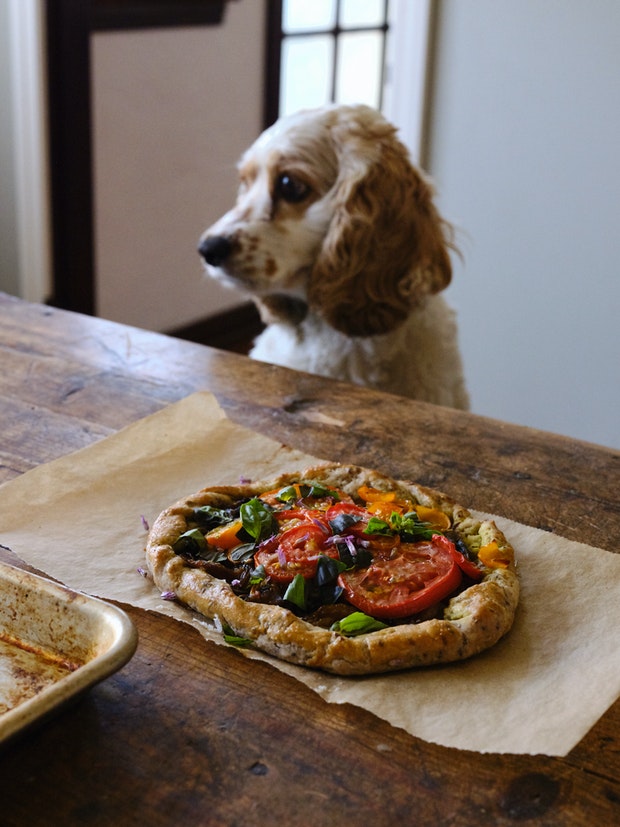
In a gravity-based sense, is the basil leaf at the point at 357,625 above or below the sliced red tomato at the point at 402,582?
below

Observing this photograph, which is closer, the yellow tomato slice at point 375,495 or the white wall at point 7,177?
the yellow tomato slice at point 375,495

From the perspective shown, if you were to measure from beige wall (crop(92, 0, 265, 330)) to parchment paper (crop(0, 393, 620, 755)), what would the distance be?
8.79 feet

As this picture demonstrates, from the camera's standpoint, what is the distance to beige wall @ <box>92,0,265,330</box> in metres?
3.99

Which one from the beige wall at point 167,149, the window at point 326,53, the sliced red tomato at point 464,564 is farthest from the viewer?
the window at point 326,53

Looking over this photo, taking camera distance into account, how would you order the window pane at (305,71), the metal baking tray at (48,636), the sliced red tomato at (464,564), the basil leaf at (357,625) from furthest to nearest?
the window pane at (305,71) < the sliced red tomato at (464,564) < the basil leaf at (357,625) < the metal baking tray at (48,636)

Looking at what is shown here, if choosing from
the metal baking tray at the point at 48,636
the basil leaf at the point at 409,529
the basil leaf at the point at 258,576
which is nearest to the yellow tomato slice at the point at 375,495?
the basil leaf at the point at 409,529

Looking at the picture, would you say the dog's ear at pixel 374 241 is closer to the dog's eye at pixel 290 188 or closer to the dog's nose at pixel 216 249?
the dog's eye at pixel 290 188

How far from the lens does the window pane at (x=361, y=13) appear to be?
497cm

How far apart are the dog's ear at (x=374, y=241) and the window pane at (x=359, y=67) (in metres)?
3.12

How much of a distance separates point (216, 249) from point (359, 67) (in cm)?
350

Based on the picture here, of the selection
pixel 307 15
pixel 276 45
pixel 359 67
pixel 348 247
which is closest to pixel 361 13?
pixel 359 67

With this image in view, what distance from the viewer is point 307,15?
4836mm

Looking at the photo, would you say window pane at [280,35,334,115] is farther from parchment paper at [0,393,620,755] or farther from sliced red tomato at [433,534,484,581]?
sliced red tomato at [433,534,484,581]

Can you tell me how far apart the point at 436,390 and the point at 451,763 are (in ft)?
4.77
